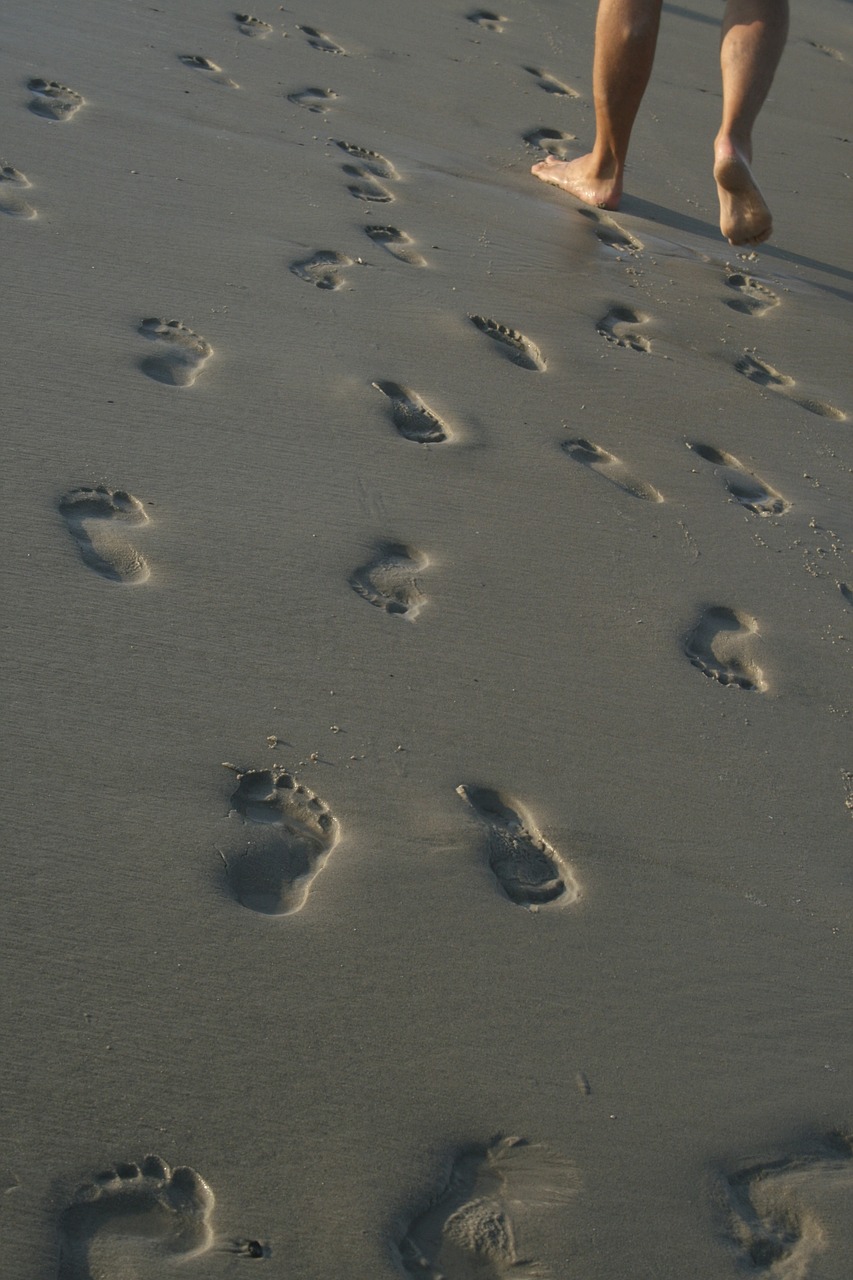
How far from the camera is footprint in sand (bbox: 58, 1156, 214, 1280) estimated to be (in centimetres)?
120

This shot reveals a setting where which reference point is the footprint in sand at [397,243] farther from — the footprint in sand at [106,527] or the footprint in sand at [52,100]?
the footprint in sand at [106,527]

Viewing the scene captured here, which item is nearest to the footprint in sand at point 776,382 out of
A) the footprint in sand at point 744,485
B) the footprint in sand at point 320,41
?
the footprint in sand at point 744,485

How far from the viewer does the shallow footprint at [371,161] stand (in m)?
3.39

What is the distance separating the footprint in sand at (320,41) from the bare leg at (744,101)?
1.39m

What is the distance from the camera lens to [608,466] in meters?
2.49

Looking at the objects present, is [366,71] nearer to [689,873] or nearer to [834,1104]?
[689,873]

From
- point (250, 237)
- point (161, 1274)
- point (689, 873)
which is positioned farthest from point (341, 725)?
point (250, 237)

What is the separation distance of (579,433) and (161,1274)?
68.4 inches

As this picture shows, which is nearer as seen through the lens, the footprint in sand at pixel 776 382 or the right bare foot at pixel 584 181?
the footprint in sand at pixel 776 382

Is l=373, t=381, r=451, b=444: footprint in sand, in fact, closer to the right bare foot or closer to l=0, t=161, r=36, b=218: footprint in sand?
l=0, t=161, r=36, b=218: footprint in sand

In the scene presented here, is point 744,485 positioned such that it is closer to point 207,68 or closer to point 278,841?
point 278,841

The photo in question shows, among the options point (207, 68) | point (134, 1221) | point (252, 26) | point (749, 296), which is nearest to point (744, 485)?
point (749, 296)

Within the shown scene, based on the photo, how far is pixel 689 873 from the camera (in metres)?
1.71

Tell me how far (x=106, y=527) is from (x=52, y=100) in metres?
1.78
